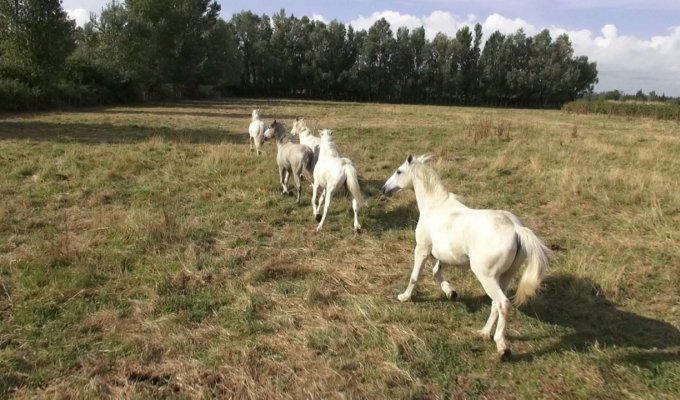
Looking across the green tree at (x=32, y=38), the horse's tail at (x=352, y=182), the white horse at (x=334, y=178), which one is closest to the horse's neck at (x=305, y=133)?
the white horse at (x=334, y=178)

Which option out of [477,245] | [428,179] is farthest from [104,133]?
[477,245]

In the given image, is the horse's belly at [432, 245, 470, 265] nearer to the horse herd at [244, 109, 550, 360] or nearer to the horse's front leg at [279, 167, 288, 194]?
the horse herd at [244, 109, 550, 360]

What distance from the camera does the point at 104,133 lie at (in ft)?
63.4

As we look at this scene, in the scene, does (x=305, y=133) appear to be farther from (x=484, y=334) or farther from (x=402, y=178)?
(x=484, y=334)

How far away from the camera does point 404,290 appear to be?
20.6 feet

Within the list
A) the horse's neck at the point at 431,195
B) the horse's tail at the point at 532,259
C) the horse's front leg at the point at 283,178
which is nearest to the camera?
the horse's tail at the point at 532,259

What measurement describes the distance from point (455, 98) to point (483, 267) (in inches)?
3154

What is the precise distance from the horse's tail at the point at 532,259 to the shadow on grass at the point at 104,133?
1455 cm

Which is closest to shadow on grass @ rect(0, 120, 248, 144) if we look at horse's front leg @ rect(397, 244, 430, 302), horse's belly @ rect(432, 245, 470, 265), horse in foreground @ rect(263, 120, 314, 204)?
horse in foreground @ rect(263, 120, 314, 204)

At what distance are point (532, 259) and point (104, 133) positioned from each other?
1944 cm

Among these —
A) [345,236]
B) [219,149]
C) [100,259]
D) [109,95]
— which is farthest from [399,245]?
[109,95]

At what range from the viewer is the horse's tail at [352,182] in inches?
317

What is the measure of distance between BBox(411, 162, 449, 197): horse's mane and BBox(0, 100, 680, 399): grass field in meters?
1.41

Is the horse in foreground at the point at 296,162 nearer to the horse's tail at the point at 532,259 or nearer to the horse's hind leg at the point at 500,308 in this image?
the horse's hind leg at the point at 500,308
